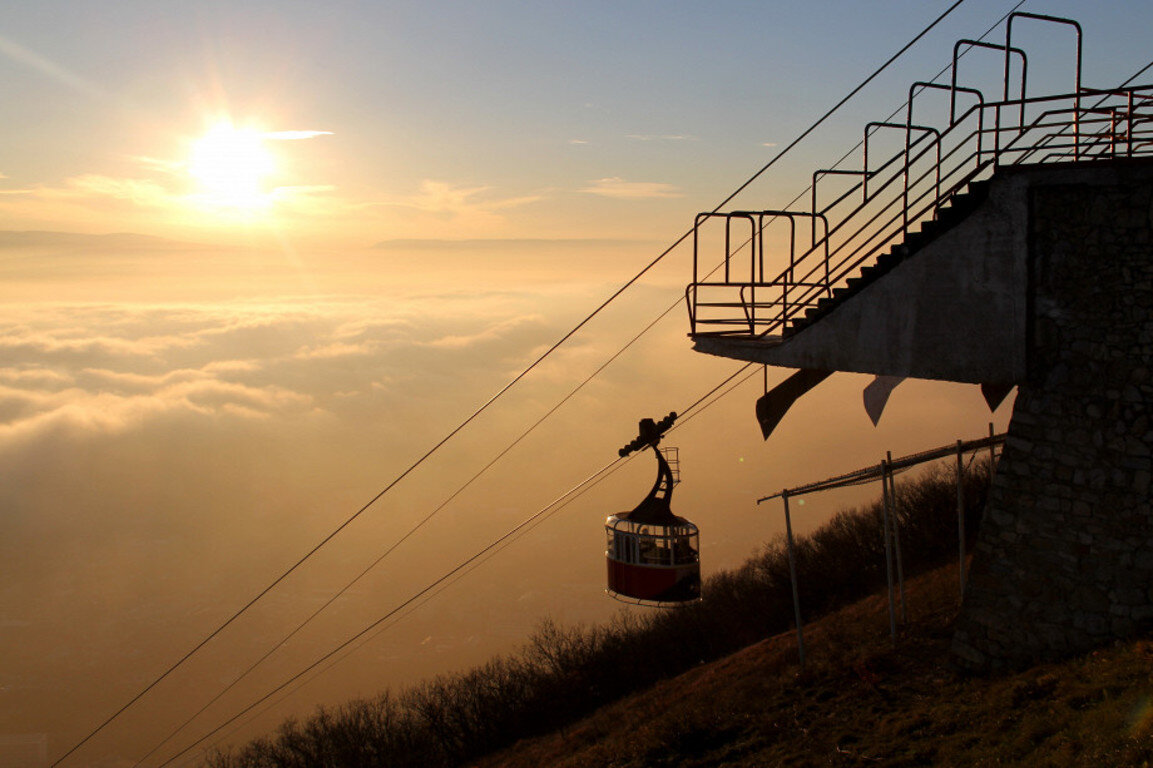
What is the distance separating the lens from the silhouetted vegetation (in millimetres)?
54203

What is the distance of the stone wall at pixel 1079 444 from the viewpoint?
11.8 metres

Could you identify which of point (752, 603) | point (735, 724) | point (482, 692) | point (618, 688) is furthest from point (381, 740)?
point (735, 724)

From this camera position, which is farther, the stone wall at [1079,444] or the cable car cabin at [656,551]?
the cable car cabin at [656,551]

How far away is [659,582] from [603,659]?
45.3 m

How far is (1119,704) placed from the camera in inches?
408

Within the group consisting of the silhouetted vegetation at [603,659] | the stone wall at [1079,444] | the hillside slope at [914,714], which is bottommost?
the silhouetted vegetation at [603,659]

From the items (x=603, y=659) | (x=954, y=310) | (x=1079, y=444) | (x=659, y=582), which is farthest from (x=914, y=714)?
(x=603, y=659)

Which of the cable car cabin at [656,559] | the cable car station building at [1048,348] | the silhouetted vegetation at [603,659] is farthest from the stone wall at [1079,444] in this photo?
the silhouetted vegetation at [603,659]

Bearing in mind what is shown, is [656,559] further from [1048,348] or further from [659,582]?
[1048,348]

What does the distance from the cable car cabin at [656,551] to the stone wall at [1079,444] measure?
29.7ft

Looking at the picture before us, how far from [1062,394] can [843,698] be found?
6075mm

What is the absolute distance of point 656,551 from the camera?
21469 millimetres

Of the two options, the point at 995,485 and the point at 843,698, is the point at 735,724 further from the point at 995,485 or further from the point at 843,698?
the point at 995,485

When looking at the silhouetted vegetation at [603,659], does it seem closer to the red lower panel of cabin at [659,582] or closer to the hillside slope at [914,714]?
the red lower panel of cabin at [659,582]
